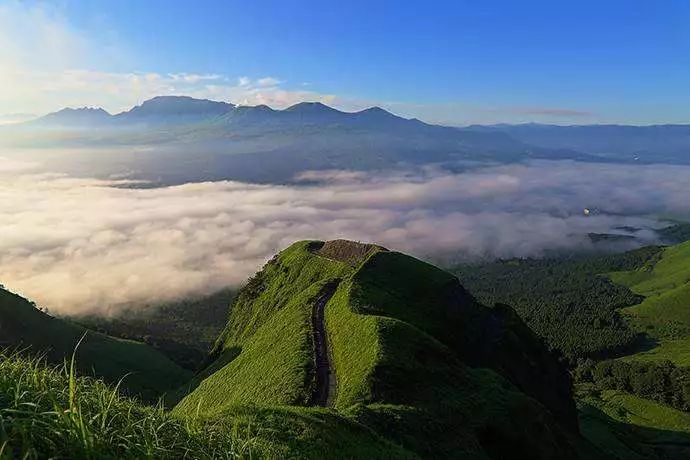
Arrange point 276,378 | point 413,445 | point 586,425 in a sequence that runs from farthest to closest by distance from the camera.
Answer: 1. point 586,425
2. point 276,378
3. point 413,445

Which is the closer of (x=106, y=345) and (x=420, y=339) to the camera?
(x=420, y=339)

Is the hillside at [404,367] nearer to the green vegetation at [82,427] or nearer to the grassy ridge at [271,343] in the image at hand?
the grassy ridge at [271,343]

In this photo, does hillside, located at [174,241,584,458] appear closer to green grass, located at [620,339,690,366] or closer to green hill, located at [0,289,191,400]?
green hill, located at [0,289,191,400]

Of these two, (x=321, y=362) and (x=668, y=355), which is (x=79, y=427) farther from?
(x=668, y=355)

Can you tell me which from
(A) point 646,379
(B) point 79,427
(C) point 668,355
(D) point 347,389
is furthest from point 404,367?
(C) point 668,355

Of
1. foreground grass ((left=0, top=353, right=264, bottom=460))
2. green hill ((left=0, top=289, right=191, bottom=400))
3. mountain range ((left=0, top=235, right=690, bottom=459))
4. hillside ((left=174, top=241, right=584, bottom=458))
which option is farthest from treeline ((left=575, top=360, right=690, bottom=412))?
foreground grass ((left=0, top=353, right=264, bottom=460))

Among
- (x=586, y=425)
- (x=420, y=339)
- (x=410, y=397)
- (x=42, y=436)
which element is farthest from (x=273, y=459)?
(x=586, y=425)

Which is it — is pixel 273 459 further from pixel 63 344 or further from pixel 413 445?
pixel 63 344
